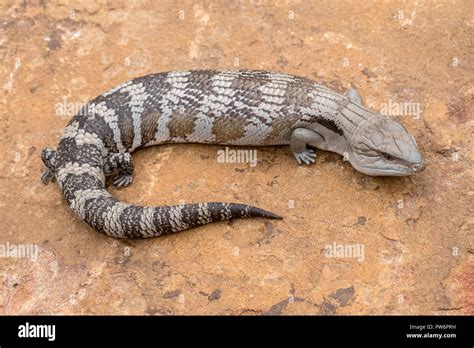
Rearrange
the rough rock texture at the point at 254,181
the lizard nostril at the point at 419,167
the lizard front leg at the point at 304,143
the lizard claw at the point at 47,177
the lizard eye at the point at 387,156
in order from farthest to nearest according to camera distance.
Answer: the lizard claw at the point at 47,177
the lizard front leg at the point at 304,143
the lizard eye at the point at 387,156
the lizard nostril at the point at 419,167
the rough rock texture at the point at 254,181

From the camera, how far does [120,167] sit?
7.78 meters

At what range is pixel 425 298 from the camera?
6.39 m

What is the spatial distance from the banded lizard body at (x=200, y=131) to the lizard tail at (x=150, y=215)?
0.03 ft

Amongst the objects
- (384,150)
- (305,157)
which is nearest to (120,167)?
(305,157)

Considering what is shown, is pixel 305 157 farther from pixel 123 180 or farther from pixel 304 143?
pixel 123 180

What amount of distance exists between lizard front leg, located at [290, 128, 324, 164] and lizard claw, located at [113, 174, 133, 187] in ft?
6.18

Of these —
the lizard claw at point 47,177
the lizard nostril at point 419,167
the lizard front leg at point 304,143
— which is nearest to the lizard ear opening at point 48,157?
the lizard claw at point 47,177

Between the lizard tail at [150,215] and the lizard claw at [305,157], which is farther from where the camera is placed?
the lizard claw at [305,157]

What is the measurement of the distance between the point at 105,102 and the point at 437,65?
4078mm

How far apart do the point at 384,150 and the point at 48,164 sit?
12.4 feet

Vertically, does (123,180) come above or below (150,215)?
above

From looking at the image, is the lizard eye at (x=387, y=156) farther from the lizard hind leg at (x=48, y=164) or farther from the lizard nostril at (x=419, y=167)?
the lizard hind leg at (x=48, y=164)

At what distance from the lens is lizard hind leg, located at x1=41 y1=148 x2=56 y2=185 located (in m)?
7.80

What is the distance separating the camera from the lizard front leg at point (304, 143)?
7.70 m
